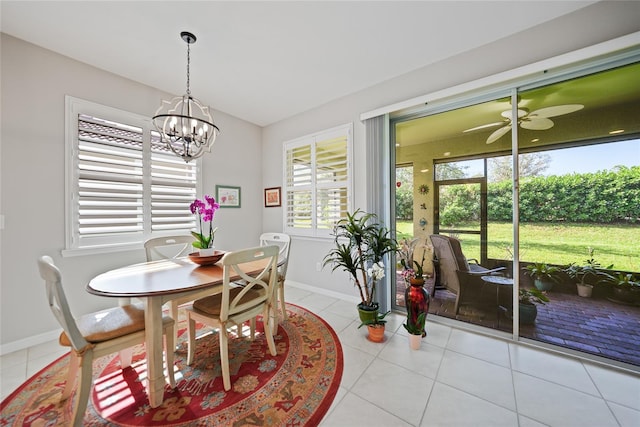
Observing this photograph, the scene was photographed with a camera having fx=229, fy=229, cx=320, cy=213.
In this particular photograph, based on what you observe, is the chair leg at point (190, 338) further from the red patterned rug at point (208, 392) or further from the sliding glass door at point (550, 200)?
the sliding glass door at point (550, 200)

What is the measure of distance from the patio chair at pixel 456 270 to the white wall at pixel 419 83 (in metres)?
1.05

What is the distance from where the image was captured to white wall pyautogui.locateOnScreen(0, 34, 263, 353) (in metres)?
2.05

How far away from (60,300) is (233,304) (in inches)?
35.5

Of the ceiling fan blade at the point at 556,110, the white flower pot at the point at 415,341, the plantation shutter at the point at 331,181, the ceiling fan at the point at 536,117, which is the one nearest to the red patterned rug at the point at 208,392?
the white flower pot at the point at 415,341

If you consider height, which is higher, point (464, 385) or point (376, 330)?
point (376, 330)

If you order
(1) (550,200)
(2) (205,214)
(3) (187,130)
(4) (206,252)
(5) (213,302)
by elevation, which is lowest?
(5) (213,302)

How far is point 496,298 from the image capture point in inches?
91.4

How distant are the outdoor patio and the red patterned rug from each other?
1739 mm

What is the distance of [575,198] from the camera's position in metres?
2.01

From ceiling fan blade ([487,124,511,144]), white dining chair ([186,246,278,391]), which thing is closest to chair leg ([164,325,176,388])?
white dining chair ([186,246,278,391])

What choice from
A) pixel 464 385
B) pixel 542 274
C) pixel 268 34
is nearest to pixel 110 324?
pixel 464 385

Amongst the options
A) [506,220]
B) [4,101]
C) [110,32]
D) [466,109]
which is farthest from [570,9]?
[4,101]

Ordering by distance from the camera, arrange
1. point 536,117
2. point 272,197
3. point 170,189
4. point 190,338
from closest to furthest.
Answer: point 190,338 → point 536,117 → point 170,189 → point 272,197

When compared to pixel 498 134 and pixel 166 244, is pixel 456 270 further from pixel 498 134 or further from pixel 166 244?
pixel 166 244
